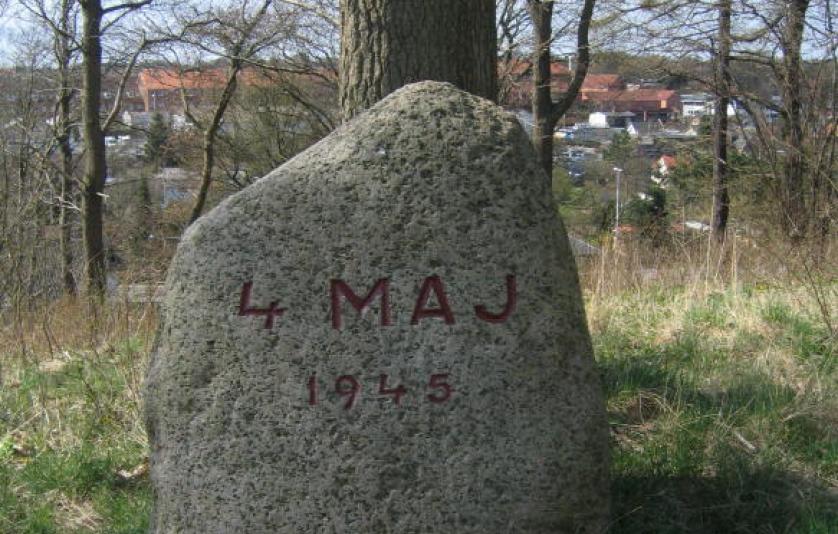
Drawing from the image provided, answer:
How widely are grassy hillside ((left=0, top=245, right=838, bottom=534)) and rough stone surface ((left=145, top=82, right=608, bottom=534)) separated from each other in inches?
24.6

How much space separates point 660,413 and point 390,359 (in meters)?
1.65

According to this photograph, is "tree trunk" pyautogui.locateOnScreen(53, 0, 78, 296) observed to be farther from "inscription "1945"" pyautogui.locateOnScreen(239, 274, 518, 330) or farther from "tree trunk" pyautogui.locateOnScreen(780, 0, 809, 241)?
"inscription "1945"" pyautogui.locateOnScreen(239, 274, 518, 330)

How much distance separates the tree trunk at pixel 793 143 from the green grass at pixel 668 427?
1060 mm

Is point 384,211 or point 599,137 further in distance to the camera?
point 599,137

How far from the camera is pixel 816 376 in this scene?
3.83 meters

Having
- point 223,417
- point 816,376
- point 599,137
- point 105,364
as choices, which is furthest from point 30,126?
point 599,137

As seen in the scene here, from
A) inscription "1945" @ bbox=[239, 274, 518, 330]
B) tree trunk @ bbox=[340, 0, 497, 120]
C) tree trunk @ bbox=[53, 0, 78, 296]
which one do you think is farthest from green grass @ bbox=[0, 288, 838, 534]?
tree trunk @ bbox=[53, 0, 78, 296]

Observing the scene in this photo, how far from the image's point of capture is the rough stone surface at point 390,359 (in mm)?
2512

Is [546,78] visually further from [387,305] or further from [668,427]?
[387,305]

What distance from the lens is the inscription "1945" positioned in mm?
2539

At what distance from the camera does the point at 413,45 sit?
383cm

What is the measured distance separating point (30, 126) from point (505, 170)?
485 centimetres

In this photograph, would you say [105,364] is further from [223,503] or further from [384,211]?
[384,211]

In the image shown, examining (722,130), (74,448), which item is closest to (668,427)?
(74,448)
